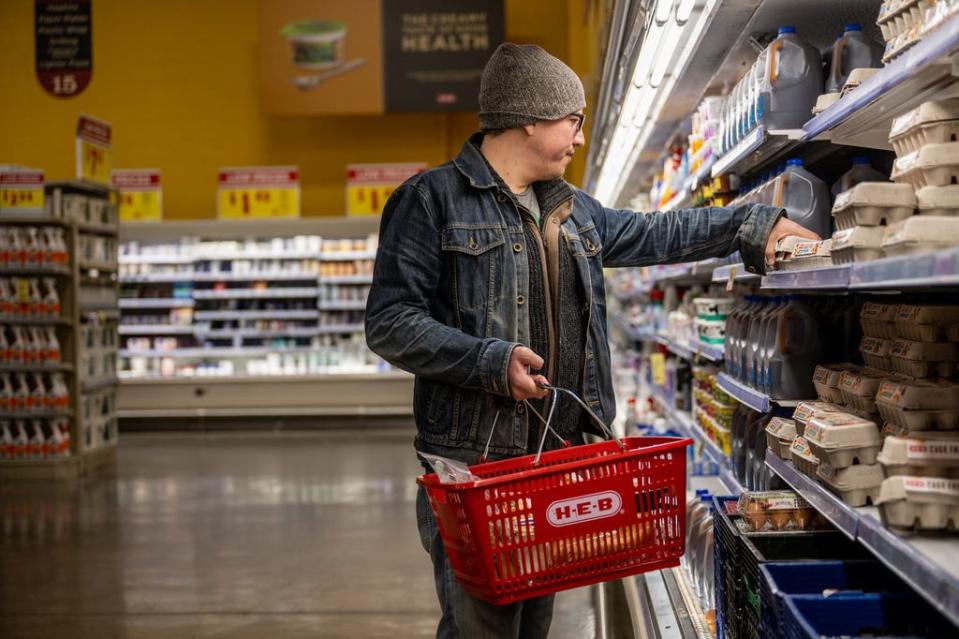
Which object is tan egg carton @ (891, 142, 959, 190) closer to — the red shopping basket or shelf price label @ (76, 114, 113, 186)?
the red shopping basket

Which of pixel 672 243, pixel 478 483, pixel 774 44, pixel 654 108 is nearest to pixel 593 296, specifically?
pixel 672 243

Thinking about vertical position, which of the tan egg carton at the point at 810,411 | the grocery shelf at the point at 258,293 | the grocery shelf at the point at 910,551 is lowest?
the grocery shelf at the point at 910,551

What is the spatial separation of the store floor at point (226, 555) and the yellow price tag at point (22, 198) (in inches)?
93.2

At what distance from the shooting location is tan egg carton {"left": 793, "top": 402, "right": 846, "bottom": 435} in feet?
6.98

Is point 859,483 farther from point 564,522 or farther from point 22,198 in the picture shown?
point 22,198

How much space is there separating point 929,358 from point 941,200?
33cm

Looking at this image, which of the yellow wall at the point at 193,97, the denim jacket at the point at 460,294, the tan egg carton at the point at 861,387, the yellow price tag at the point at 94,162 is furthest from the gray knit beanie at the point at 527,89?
the yellow wall at the point at 193,97

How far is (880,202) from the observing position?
179 centimetres

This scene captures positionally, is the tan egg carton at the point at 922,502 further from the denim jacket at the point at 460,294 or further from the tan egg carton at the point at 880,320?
the denim jacket at the point at 460,294

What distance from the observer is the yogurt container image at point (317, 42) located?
13.0m

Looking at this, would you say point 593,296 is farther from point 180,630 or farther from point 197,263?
point 197,263

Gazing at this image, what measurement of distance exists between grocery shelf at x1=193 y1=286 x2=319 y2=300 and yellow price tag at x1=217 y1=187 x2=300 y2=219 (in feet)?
3.02

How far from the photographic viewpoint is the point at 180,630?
14.8 ft

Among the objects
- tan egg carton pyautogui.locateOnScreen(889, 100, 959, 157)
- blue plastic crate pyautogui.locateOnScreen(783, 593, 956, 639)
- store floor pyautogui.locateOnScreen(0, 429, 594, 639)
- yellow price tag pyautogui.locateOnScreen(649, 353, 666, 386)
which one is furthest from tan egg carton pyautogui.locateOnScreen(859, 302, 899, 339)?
yellow price tag pyautogui.locateOnScreen(649, 353, 666, 386)
